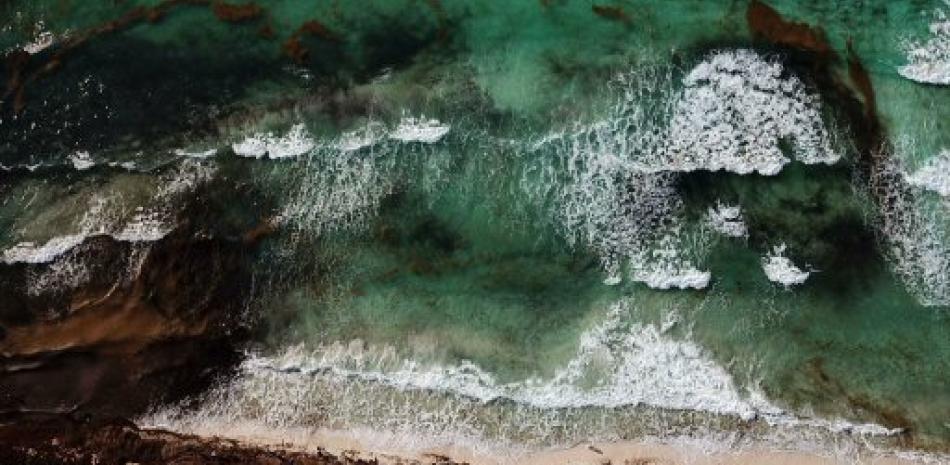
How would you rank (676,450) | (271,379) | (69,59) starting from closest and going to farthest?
(676,450) < (271,379) < (69,59)

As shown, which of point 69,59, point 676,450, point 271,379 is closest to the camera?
point 676,450

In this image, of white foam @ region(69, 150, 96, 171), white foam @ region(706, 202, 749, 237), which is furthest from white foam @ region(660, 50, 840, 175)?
white foam @ region(69, 150, 96, 171)

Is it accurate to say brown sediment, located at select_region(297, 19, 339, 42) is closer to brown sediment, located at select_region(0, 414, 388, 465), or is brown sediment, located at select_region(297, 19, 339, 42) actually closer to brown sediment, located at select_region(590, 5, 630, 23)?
brown sediment, located at select_region(590, 5, 630, 23)

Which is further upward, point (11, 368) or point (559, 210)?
point (559, 210)

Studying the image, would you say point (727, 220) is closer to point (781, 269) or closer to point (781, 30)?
point (781, 269)

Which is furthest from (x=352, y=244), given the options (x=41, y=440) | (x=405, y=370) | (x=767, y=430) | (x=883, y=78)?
(x=883, y=78)

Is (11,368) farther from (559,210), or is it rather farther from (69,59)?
(559,210)

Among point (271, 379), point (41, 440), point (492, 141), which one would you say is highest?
point (492, 141)
